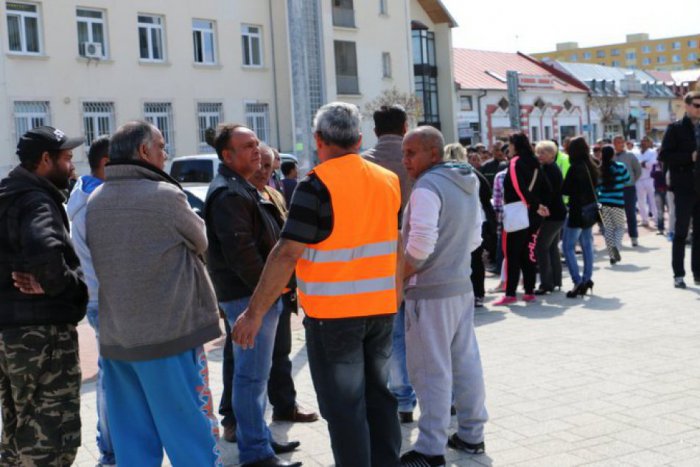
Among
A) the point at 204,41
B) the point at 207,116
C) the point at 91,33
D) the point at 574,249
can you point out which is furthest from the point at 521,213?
the point at 204,41

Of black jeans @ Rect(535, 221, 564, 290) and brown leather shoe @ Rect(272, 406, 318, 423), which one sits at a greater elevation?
black jeans @ Rect(535, 221, 564, 290)

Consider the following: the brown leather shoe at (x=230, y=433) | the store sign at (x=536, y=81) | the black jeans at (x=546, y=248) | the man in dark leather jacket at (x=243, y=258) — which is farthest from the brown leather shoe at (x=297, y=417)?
the store sign at (x=536, y=81)

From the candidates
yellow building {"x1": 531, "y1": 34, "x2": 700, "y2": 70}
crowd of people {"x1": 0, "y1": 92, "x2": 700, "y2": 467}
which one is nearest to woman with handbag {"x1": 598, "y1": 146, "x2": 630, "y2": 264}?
crowd of people {"x1": 0, "y1": 92, "x2": 700, "y2": 467}

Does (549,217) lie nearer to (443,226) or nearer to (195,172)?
(443,226)

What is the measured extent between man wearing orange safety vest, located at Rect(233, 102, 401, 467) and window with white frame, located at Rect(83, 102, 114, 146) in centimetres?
2740

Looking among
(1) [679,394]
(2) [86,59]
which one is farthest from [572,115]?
(1) [679,394]

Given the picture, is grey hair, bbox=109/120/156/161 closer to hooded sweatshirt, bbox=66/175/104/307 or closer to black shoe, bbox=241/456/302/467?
hooded sweatshirt, bbox=66/175/104/307

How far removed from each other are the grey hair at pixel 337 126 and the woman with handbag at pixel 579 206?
→ 23.1 ft

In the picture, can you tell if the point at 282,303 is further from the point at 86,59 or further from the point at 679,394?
the point at 86,59

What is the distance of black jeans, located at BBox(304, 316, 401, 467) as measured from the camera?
4.02 metres

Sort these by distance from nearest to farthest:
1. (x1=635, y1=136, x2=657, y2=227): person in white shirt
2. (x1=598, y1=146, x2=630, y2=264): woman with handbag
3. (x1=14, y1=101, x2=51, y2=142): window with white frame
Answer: (x1=598, y1=146, x2=630, y2=264): woman with handbag < (x1=635, y1=136, x2=657, y2=227): person in white shirt < (x1=14, y1=101, x2=51, y2=142): window with white frame

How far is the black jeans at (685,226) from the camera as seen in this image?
991 centimetres

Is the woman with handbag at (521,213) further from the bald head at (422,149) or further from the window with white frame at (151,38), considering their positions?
the window with white frame at (151,38)

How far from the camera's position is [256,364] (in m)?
4.90
